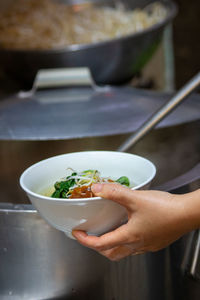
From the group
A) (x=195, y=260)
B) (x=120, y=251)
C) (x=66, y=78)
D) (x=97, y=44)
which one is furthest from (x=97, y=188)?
(x=97, y=44)

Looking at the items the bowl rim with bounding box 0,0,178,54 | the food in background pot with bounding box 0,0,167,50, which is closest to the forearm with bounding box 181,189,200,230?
the bowl rim with bounding box 0,0,178,54

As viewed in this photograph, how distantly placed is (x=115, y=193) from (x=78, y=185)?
0.09 m

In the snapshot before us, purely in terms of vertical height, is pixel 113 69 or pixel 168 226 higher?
pixel 168 226

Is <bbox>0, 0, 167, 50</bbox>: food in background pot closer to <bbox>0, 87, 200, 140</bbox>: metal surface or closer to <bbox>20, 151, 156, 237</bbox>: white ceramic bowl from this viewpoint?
<bbox>0, 87, 200, 140</bbox>: metal surface

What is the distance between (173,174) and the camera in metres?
1.58

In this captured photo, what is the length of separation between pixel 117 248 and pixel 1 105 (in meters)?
1.05

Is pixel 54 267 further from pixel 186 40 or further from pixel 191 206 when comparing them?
pixel 186 40

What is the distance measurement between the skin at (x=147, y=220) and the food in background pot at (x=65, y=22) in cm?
165

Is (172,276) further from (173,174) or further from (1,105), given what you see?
(1,105)

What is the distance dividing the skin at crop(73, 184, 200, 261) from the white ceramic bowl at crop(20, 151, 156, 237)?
0.02 meters

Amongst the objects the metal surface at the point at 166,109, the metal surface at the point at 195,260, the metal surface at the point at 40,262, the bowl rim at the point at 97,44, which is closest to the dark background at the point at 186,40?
the bowl rim at the point at 97,44

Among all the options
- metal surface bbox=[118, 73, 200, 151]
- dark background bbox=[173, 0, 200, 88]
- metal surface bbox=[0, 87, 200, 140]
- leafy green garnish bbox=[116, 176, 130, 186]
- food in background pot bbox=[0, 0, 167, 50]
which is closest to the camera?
leafy green garnish bbox=[116, 176, 130, 186]

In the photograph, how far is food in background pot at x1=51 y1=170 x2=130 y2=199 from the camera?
811mm

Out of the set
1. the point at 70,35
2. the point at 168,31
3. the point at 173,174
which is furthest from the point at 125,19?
the point at 173,174
